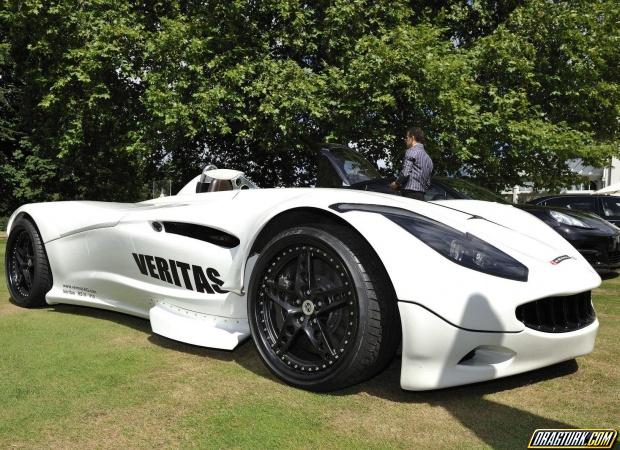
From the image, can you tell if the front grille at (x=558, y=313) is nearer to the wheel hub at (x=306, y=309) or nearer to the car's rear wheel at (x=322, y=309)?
the car's rear wheel at (x=322, y=309)

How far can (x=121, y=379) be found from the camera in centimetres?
292

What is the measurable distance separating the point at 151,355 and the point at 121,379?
46 centimetres

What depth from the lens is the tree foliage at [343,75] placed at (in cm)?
1151

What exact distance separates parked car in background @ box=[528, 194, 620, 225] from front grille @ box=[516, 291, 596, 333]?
777 centimetres

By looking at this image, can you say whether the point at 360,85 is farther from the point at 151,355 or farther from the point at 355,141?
the point at 151,355

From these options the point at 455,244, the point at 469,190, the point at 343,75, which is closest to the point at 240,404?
the point at 455,244

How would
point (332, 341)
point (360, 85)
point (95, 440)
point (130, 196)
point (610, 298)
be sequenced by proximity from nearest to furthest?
point (95, 440) → point (332, 341) → point (610, 298) → point (360, 85) → point (130, 196)

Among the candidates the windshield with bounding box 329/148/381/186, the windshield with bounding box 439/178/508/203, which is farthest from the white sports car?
the windshield with bounding box 439/178/508/203

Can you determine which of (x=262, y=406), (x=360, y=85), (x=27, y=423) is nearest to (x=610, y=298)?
(x=262, y=406)

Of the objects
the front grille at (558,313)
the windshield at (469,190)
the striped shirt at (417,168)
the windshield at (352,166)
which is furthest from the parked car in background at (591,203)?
the front grille at (558,313)

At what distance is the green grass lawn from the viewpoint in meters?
2.23

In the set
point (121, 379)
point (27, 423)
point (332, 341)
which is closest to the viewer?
point (27, 423)

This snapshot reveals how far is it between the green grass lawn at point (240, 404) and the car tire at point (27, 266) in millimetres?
1077

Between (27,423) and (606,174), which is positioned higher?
(27,423)
